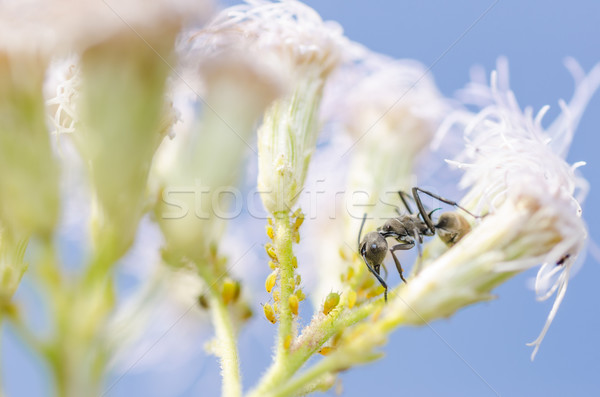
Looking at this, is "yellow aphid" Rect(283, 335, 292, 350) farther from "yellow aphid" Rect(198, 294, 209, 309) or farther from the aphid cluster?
"yellow aphid" Rect(198, 294, 209, 309)

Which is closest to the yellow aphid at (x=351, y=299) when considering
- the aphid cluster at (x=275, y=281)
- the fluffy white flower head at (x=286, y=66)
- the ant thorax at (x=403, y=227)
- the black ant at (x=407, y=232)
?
the black ant at (x=407, y=232)

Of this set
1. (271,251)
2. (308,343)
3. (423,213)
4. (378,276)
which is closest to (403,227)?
(423,213)

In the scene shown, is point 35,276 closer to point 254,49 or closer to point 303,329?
point 303,329

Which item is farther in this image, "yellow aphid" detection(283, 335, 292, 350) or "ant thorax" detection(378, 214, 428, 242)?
"ant thorax" detection(378, 214, 428, 242)

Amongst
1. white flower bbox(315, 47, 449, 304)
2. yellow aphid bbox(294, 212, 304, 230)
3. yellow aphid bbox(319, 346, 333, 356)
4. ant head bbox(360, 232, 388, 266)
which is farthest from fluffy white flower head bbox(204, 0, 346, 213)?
yellow aphid bbox(319, 346, 333, 356)

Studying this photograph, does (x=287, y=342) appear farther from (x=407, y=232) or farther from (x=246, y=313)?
(x=407, y=232)

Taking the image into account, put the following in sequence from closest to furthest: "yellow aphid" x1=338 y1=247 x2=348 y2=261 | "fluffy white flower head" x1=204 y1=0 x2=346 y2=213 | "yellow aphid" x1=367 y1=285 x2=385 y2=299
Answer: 1. "fluffy white flower head" x1=204 y1=0 x2=346 y2=213
2. "yellow aphid" x1=367 y1=285 x2=385 y2=299
3. "yellow aphid" x1=338 y1=247 x2=348 y2=261

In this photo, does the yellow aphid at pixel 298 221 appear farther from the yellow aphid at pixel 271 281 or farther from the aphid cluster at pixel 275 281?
the yellow aphid at pixel 271 281
